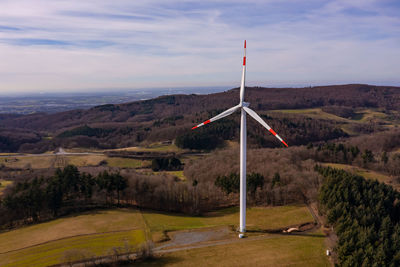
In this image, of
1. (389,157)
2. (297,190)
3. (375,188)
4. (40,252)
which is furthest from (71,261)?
(389,157)

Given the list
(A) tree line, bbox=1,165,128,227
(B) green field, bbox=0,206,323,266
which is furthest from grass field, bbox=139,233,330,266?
(A) tree line, bbox=1,165,128,227

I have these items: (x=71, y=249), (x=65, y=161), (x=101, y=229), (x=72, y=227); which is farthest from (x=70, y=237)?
(x=65, y=161)

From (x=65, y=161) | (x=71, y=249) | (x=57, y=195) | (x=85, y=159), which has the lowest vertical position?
(x=65, y=161)

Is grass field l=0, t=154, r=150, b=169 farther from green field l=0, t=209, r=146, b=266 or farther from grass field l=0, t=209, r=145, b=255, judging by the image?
green field l=0, t=209, r=146, b=266

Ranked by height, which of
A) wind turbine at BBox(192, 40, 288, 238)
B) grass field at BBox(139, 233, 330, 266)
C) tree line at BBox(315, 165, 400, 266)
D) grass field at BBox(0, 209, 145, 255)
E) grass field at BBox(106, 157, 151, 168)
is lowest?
grass field at BBox(106, 157, 151, 168)

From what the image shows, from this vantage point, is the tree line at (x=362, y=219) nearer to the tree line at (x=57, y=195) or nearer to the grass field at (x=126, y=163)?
the tree line at (x=57, y=195)

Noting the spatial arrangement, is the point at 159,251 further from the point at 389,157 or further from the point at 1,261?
the point at 389,157

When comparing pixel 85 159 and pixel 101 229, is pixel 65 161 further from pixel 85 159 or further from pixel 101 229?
pixel 101 229
